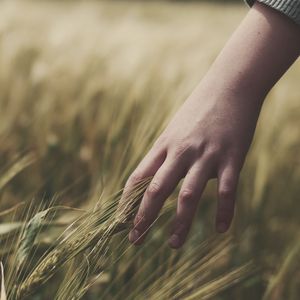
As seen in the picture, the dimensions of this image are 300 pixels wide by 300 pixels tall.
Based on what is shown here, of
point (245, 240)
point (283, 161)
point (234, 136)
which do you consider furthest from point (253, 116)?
point (283, 161)

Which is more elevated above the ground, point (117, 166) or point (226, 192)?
point (226, 192)

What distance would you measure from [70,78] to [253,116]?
76 cm

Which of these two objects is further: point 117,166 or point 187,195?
point 117,166

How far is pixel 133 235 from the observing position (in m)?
0.53

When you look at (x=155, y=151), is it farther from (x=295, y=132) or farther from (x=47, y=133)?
(x=295, y=132)

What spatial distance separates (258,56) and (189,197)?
0.40 feet

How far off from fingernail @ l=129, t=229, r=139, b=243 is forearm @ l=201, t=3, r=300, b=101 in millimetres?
125

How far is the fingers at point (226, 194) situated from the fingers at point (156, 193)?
3 centimetres

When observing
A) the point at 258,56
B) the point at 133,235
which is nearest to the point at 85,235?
the point at 133,235

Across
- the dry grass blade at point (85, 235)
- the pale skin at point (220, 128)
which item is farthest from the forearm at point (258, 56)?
the dry grass blade at point (85, 235)

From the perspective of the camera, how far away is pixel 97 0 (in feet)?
39.4

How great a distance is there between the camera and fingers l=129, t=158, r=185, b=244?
20.4 inches

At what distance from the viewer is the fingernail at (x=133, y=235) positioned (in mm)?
524

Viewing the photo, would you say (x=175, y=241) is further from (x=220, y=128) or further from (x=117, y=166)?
(x=117, y=166)
